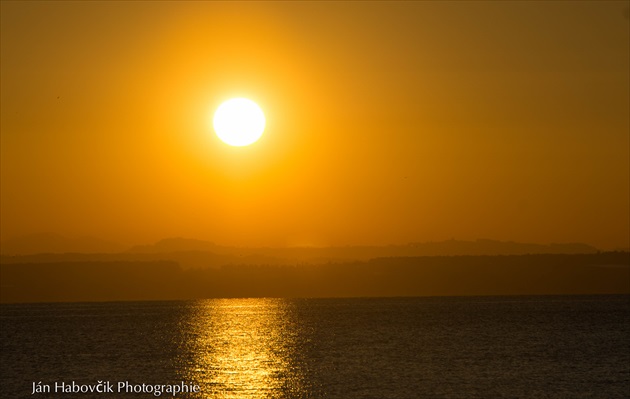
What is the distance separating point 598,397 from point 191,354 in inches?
2606

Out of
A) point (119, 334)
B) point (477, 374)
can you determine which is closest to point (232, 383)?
point (477, 374)

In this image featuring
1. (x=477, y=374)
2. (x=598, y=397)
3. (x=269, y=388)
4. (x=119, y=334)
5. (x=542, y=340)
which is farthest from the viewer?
(x=119, y=334)

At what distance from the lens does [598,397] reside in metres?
78.4

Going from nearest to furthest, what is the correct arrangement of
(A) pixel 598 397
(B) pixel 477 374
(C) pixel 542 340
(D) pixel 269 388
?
1. (A) pixel 598 397
2. (D) pixel 269 388
3. (B) pixel 477 374
4. (C) pixel 542 340

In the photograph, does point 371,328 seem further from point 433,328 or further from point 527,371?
point 527,371

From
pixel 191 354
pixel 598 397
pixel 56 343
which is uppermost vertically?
pixel 56 343

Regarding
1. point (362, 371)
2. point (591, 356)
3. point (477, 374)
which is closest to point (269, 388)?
point (362, 371)

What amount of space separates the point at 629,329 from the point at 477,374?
347ft

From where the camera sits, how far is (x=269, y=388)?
8425 cm

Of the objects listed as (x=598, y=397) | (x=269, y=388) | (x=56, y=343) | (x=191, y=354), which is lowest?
(x=598, y=397)

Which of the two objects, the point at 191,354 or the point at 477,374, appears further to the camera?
the point at 191,354

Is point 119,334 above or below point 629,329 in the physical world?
above

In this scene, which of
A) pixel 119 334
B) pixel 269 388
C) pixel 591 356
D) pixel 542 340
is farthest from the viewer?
pixel 119 334

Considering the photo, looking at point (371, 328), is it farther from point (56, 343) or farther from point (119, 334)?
point (56, 343)
